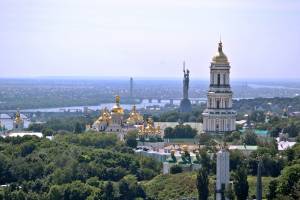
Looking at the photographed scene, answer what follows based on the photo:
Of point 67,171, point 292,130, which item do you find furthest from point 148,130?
point 67,171

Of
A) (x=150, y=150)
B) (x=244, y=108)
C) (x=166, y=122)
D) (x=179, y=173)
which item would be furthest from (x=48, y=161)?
(x=244, y=108)

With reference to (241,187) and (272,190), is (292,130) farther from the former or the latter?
(272,190)

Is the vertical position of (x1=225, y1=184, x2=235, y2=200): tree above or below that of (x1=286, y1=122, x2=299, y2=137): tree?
above

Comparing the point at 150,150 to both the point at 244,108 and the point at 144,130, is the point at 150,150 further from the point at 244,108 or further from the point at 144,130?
the point at 244,108

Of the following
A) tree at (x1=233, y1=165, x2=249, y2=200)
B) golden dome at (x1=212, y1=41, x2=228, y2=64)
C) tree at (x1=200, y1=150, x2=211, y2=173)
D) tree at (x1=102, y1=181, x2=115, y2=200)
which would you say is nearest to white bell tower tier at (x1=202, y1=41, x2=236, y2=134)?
golden dome at (x1=212, y1=41, x2=228, y2=64)

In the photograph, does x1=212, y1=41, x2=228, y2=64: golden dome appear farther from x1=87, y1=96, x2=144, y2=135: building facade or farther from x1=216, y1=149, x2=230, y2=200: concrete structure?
x1=216, y1=149, x2=230, y2=200: concrete structure

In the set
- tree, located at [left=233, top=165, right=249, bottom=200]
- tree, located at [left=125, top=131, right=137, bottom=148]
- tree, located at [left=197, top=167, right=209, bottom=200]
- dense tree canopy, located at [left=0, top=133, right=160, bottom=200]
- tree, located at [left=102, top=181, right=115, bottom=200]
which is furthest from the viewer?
tree, located at [left=125, top=131, right=137, bottom=148]
